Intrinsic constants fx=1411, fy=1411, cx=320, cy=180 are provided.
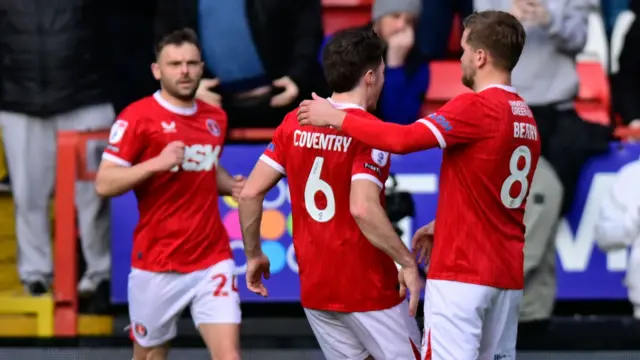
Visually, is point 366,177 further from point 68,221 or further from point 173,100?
point 68,221

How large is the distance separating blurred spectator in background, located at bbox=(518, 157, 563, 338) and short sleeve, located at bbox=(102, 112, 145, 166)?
2840 mm

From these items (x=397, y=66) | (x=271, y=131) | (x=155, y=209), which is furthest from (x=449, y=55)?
(x=155, y=209)

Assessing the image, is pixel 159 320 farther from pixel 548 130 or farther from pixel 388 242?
pixel 548 130

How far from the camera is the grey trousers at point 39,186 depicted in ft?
29.7

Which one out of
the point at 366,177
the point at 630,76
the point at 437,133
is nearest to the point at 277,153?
the point at 366,177

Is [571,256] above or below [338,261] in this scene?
below

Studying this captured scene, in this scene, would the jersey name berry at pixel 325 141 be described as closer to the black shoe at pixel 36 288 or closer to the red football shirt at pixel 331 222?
the red football shirt at pixel 331 222

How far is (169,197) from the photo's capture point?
6.92m

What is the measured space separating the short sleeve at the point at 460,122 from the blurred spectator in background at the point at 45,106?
13.5 ft

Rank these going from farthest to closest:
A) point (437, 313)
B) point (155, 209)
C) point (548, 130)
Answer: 1. point (548, 130)
2. point (155, 209)
3. point (437, 313)

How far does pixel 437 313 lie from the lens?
5422 millimetres

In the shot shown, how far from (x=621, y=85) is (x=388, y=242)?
14.6 ft

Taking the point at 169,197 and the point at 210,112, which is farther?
the point at 210,112

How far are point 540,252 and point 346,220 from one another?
3251 mm
